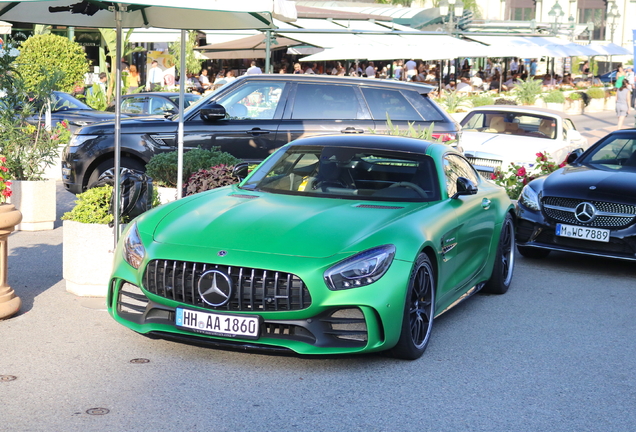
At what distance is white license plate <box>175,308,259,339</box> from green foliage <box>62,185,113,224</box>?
2.26 metres

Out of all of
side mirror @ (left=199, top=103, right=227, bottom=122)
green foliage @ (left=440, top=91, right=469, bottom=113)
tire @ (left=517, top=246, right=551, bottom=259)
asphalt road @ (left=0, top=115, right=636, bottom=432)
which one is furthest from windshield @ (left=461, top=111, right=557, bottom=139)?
green foliage @ (left=440, top=91, right=469, bottom=113)

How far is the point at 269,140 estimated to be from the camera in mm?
11734

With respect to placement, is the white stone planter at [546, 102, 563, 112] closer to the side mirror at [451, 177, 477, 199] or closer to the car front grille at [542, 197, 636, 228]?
the car front grille at [542, 197, 636, 228]

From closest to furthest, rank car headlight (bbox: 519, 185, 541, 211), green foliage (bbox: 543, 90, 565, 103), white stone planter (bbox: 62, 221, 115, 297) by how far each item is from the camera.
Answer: white stone planter (bbox: 62, 221, 115, 297) < car headlight (bbox: 519, 185, 541, 211) < green foliage (bbox: 543, 90, 565, 103)

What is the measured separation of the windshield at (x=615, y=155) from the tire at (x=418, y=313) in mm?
5121

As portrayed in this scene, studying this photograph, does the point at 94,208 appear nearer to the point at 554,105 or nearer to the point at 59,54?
the point at 59,54

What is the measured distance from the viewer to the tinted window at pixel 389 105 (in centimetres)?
1207

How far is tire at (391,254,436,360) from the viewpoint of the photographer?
5762mm

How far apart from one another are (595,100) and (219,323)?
41476 millimetres

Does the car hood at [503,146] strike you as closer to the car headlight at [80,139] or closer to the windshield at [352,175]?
the car headlight at [80,139]

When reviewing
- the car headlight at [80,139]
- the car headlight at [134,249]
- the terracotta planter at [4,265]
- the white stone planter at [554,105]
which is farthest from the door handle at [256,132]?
the white stone planter at [554,105]

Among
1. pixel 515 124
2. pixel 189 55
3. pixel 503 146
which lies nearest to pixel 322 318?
pixel 503 146

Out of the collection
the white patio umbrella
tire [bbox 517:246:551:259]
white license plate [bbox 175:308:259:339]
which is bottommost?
tire [bbox 517:246:551:259]

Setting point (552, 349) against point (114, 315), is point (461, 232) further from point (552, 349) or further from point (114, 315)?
point (114, 315)
